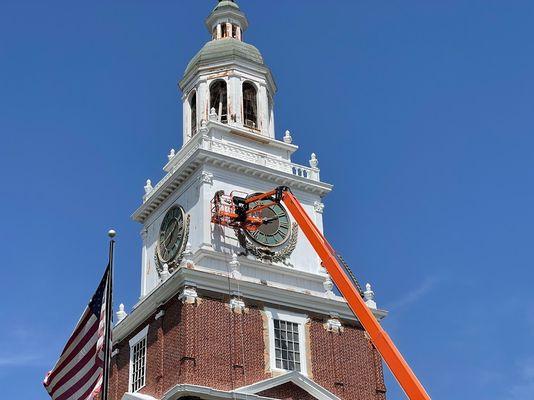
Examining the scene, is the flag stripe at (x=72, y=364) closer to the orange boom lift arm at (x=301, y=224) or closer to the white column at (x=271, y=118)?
the orange boom lift arm at (x=301, y=224)

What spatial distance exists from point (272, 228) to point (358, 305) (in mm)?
6455

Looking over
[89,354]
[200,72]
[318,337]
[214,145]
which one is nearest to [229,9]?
[200,72]

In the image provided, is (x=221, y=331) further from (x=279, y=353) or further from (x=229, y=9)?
(x=229, y=9)

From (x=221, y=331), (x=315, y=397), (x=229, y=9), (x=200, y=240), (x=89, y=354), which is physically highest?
(x=229, y=9)

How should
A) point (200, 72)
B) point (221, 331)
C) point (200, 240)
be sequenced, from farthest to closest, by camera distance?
1. point (200, 72)
2. point (200, 240)
3. point (221, 331)

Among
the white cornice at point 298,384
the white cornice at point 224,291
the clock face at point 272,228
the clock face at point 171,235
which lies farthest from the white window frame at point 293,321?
the clock face at point 171,235

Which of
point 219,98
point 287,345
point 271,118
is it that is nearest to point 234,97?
point 219,98

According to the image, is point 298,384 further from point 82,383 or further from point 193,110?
point 193,110

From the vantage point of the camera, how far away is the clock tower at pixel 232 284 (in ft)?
122

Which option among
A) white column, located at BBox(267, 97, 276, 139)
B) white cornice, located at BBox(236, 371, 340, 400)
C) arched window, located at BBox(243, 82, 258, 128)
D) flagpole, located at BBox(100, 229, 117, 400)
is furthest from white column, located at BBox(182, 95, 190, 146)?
flagpole, located at BBox(100, 229, 117, 400)

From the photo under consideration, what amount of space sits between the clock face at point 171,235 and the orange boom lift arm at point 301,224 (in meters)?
2.30

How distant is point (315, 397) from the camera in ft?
124

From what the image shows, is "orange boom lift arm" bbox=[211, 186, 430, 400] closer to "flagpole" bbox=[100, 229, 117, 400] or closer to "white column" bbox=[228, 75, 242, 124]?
"white column" bbox=[228, 75, 242, 124]

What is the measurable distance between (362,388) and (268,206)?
9187mm
